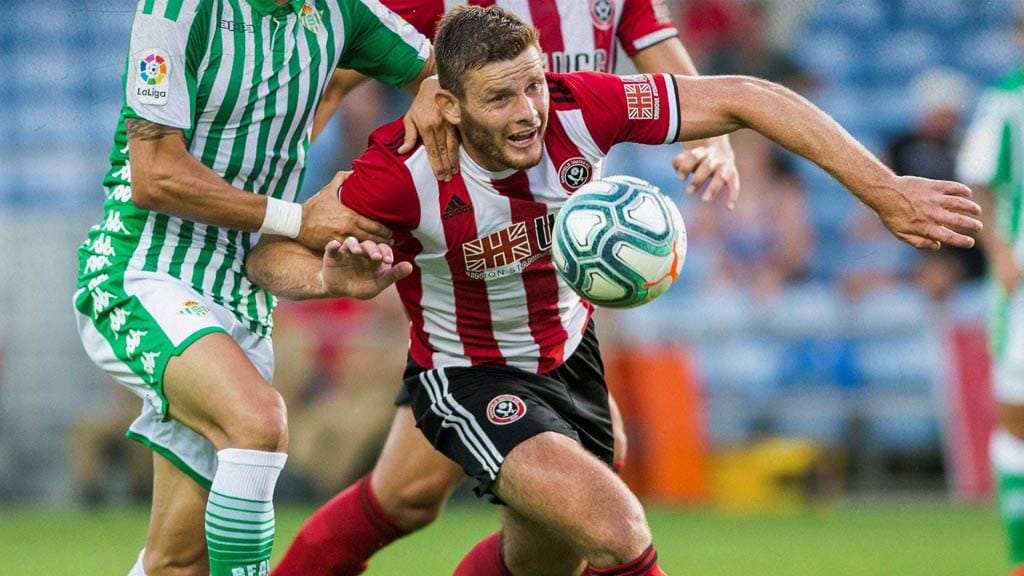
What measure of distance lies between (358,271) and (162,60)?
87 centimetres

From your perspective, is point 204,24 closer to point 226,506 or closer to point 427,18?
point 427,18

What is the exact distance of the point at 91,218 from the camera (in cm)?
1107

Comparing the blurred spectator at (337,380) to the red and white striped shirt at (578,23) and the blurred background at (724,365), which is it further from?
the red and white striped shirt at (578,23)

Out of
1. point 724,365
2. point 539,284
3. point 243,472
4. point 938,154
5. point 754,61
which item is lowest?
point 724,365

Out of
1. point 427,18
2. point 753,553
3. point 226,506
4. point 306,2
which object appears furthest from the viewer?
point 753,553

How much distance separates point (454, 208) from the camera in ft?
15.6

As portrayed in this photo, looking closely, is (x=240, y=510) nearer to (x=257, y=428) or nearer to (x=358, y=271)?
(x=257, y=428)

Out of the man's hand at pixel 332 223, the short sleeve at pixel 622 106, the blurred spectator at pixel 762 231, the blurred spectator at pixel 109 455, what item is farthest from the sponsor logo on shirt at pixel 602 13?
the blurred spectator at pixel 109 455

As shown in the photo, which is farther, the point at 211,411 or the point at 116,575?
the point at 116,575

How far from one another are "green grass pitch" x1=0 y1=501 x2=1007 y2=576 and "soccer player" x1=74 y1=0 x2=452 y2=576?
2.89m

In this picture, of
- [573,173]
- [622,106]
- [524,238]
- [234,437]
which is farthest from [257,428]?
[622,106]

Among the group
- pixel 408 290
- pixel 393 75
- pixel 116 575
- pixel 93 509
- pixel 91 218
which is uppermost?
pixel 393 75

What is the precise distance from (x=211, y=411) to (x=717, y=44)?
910cm

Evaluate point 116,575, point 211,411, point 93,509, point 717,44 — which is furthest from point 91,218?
point 211,411
